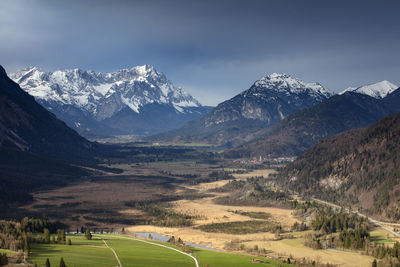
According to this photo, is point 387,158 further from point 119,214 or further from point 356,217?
point 119,214

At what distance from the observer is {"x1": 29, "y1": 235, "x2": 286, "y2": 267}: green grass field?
76250 mm

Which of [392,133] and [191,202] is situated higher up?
[392,133]

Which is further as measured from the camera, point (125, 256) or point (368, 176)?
point (368, 176)

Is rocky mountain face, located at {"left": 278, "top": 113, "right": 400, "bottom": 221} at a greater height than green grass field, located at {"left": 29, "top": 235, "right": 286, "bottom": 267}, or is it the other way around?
rocky mountain face, located at {"left": 278, "top": 113, "right": 400, "bottom": 221}

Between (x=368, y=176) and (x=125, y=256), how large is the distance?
378 ft

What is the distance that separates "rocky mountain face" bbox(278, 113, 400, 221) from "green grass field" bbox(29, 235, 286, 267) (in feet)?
232

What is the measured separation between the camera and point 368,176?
168m

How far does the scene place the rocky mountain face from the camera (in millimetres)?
145500

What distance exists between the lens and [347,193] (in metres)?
170

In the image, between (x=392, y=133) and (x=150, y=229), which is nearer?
(x=150, y=229)

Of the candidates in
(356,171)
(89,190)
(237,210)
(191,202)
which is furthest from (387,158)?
(89,190)

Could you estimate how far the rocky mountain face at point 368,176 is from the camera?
145500 millimetres

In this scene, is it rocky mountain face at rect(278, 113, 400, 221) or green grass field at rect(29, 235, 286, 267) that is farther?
rocky mountain face at rect(278, 113, 400, 221)

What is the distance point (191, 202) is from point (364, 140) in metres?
84.0
